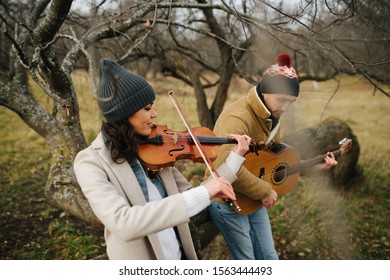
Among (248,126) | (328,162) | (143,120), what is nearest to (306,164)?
(328,162)

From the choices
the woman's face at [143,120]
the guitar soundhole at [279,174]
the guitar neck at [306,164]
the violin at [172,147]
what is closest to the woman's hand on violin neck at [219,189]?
the violin at [172,147]

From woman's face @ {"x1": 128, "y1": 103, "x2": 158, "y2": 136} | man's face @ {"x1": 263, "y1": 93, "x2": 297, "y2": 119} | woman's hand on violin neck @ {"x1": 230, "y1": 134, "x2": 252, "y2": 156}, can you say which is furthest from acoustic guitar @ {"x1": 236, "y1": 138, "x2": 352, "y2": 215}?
woman's face @ {"x1": 128, "y1": 103, "x2": 158, "y2": 136}

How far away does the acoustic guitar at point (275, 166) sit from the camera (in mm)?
2357

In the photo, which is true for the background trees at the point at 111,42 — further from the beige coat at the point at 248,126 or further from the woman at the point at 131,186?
the beige coat at the point at 248,126

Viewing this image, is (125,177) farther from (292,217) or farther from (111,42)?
(292,217)

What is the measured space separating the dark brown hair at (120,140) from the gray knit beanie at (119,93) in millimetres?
36

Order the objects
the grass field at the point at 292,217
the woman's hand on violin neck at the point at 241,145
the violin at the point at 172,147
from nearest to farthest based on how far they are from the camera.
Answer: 1. the violin at the point at 172,147
2. the woman's hand on violin neck at the point at 241,145
3. the grass field at the point at 292,217

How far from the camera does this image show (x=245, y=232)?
7.54 ft

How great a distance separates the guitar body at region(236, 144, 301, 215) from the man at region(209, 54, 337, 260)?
0.24 ft

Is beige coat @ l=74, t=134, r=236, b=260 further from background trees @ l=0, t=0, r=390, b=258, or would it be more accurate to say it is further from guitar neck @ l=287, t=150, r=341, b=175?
guitar neck @ l=287, t=150, r=341, b=175

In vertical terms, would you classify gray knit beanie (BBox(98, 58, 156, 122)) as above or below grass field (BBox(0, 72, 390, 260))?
above

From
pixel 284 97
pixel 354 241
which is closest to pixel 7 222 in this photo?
pixel 284 97

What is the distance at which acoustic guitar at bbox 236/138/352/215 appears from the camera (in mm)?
2357
